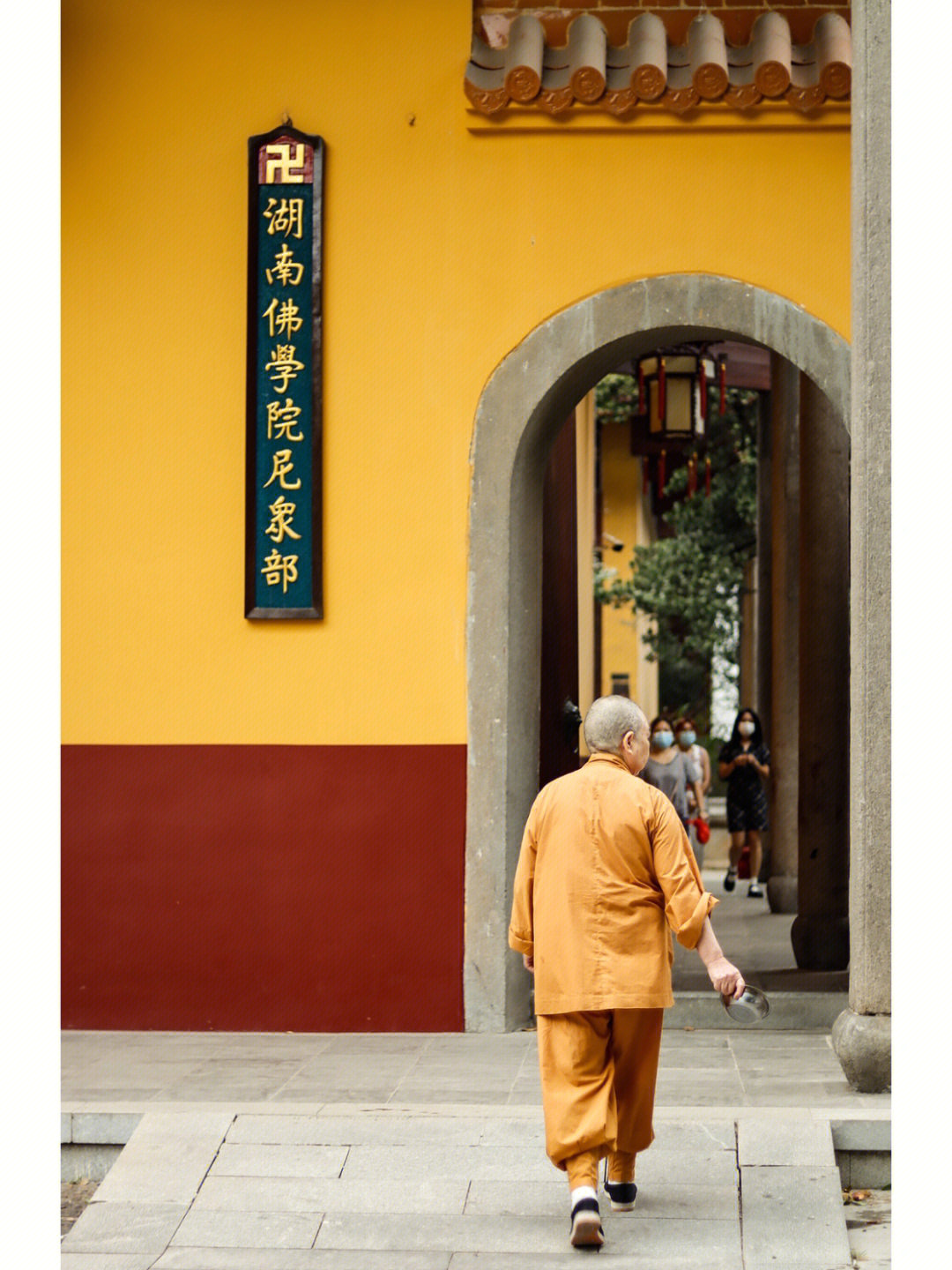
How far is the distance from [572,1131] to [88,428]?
4.42m

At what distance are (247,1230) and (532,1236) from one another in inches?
35.6

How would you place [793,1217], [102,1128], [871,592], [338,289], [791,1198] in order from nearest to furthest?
[793,1217] → [791,1198] → [102,1128] → [871,592] → [338,289]

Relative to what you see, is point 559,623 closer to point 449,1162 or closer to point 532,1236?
point 449,1162

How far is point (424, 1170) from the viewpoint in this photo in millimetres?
5625

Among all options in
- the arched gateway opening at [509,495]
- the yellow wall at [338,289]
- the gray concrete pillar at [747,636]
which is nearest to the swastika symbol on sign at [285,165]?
the yellow wall at [338,289]

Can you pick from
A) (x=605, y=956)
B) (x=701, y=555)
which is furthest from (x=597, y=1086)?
(x=701, y=555)

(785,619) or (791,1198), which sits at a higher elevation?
(785,619)

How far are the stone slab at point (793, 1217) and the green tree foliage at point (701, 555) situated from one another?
15.6 metres

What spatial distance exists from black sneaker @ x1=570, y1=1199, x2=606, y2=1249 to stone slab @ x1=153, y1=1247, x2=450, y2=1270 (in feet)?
1.33

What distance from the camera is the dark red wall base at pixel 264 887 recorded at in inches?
305

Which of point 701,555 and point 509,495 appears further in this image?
point 701,555

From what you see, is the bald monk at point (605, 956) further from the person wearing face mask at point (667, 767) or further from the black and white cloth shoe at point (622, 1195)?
the person wearing face mask at point (667, 767)

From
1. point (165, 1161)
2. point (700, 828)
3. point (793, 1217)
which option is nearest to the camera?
point (793, 1217)

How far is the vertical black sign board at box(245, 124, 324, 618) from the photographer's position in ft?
25.7
